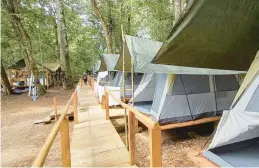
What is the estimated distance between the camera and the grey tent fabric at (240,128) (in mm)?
2848

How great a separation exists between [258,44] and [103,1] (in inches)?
669

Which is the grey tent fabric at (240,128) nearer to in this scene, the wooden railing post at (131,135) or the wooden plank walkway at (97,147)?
the wooden railing post at (131,135)

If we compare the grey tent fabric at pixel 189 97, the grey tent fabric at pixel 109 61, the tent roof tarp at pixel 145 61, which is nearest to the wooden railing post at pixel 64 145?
the grey tent fabric at pixel 189 97

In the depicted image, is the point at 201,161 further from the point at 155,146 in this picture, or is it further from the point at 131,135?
the point at 155,146

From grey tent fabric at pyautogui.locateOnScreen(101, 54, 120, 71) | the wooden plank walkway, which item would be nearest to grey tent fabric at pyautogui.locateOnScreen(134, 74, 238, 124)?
the wooden plank walkway

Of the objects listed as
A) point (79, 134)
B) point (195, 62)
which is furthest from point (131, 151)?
point (79, 134)

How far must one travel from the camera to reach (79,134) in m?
4.73

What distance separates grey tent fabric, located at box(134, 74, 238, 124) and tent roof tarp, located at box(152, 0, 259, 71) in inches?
75.1

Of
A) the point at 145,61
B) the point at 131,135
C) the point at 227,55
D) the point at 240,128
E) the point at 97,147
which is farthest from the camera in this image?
the point at 145,61

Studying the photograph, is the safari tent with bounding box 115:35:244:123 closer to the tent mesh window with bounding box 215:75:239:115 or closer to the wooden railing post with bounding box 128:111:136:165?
the tent mesh window with bounding box 215:75:239:115

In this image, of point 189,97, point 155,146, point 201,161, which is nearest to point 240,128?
point 201,161

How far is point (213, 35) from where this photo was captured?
8.86ft

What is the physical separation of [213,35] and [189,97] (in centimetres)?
256

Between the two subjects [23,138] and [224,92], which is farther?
[23,138]
